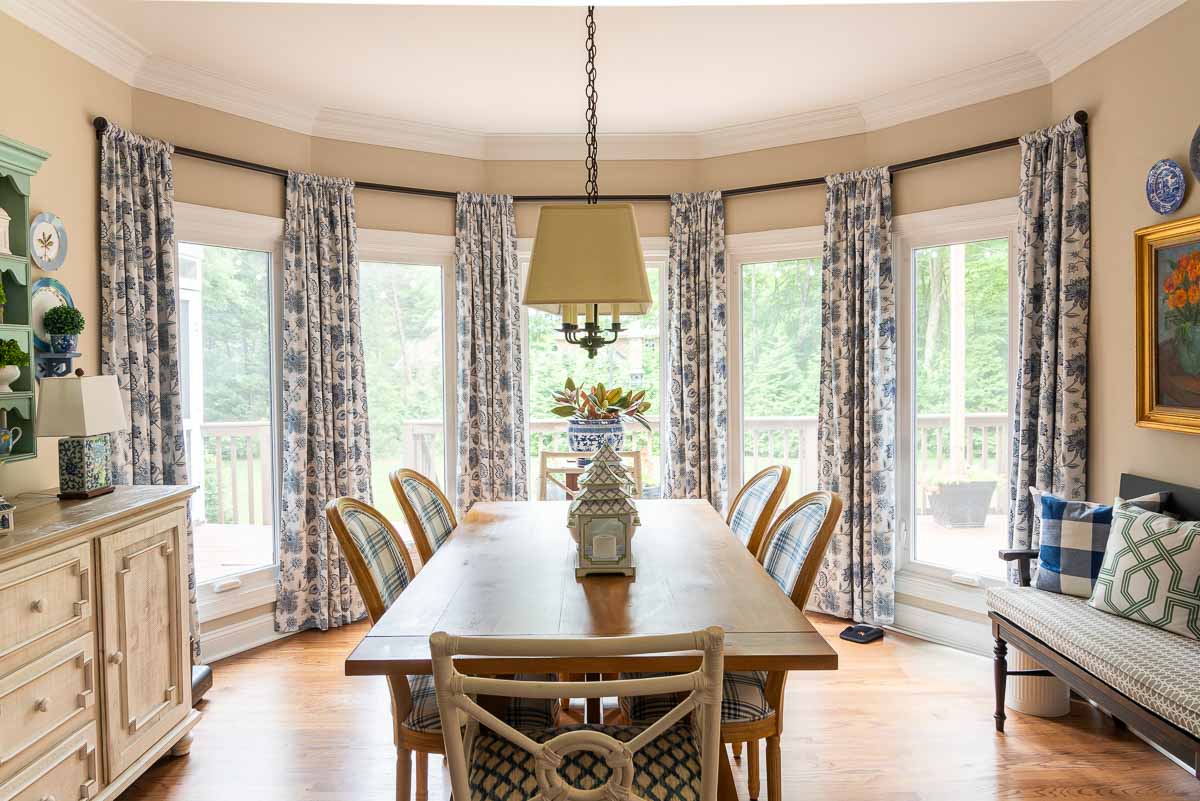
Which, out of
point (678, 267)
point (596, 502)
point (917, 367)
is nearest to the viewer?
point (596, 502)

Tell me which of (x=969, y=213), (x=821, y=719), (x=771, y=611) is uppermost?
(x=969, y=213)

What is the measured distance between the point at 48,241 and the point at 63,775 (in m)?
1.99

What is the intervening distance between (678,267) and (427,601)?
3.23m

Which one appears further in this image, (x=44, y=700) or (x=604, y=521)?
(x=604, y=521)

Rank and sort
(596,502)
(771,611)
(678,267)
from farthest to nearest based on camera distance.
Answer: (678,267)
(596,502)
(771,611)

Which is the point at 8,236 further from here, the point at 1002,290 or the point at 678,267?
the point at 1002,290

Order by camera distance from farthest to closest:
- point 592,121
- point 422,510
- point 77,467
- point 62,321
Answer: point 422,510, point 62,321, point 77,467, point 592,121

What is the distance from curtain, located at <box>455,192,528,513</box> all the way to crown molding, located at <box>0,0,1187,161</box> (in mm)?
403

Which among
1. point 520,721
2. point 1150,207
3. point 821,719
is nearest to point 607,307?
point 520,721

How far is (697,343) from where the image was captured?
488 centimetres

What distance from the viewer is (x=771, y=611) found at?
2006 mm

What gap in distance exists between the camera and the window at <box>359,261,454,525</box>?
478 centimetres

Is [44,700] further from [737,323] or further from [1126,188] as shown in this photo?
[1126,188]

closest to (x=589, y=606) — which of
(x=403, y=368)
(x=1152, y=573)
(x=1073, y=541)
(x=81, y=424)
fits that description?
(x=81, y=424)
